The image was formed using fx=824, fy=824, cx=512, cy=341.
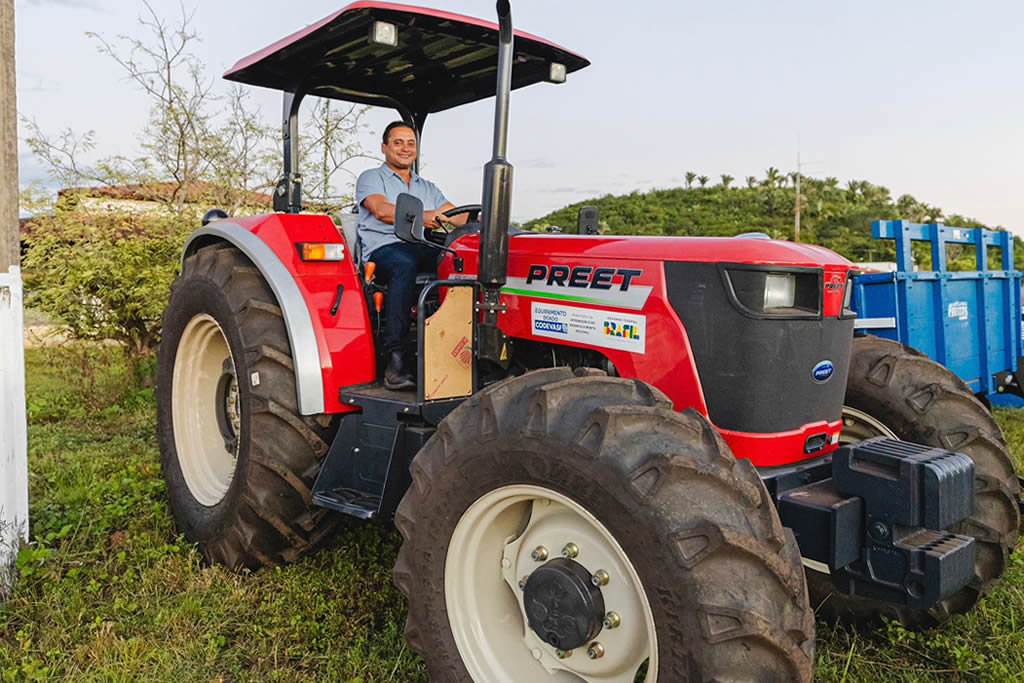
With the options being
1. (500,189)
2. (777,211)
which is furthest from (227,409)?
(777,211)

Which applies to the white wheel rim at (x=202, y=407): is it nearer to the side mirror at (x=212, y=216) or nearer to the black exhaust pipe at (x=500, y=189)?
the side mirror at (x=212, y=216)

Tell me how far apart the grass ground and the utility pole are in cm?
19

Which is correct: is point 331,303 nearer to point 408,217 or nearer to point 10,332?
point 408,217

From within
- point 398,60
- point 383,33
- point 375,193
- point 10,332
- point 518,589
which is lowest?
point 518,589

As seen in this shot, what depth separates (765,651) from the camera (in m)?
2.03

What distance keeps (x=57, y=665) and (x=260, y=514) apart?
0.92 m

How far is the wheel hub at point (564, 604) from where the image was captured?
2.33m

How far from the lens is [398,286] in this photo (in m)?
3.63

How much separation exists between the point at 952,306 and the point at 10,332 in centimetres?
598

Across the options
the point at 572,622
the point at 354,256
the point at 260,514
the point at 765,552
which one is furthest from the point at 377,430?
the point at 765,552

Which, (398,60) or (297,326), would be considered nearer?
(297,326)

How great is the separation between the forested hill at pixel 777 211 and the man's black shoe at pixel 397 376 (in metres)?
28.1

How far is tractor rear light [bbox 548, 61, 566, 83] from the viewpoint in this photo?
3.88m

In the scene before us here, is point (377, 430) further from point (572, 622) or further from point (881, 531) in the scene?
point (881, 531)
